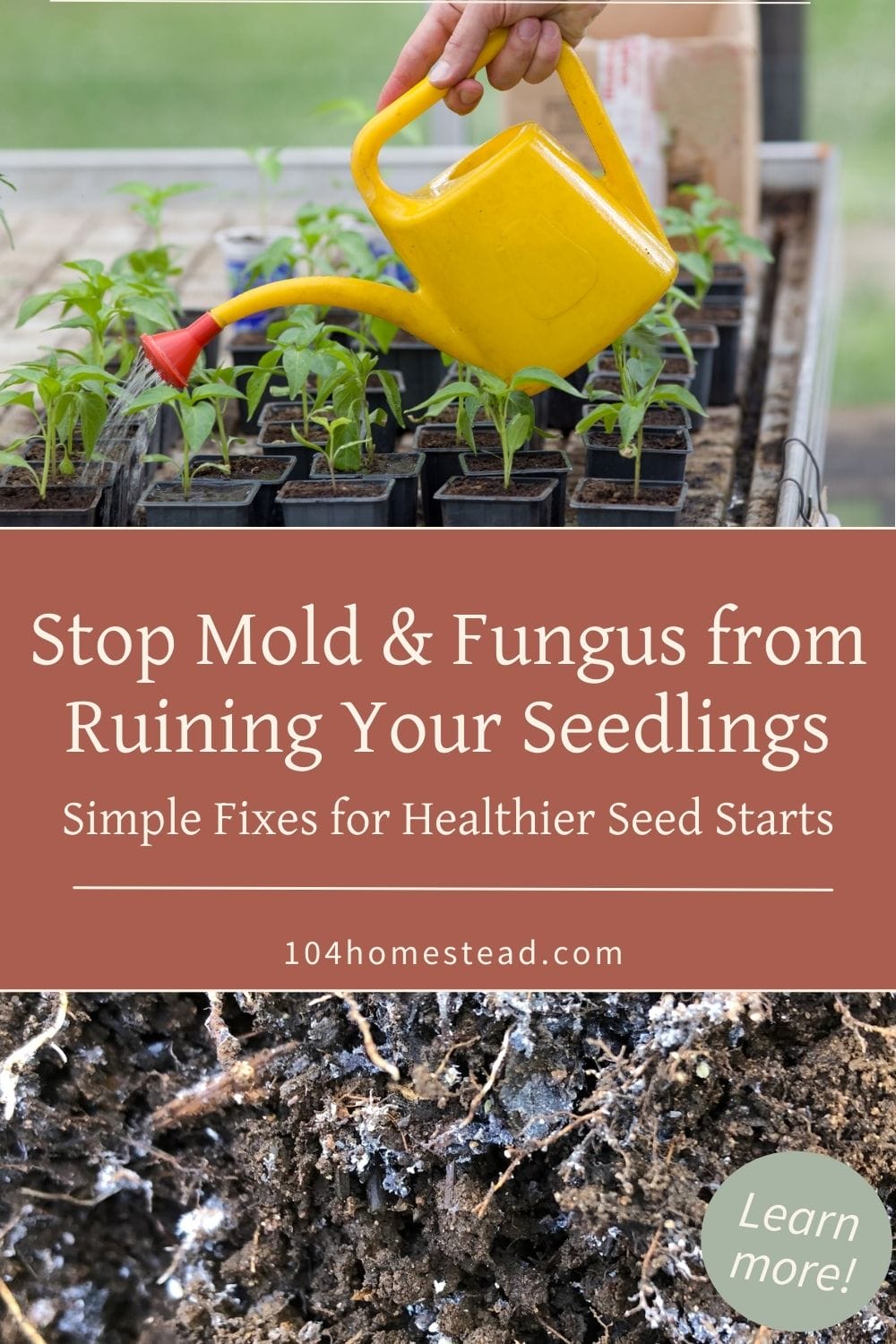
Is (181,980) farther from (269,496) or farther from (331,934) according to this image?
(269,496)

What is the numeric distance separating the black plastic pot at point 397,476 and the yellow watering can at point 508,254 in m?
0.14

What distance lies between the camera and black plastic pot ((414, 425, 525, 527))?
168 centimetres

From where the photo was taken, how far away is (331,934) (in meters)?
1.32

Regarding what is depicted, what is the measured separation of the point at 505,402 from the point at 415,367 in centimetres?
53

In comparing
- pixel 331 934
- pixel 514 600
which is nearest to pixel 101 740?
pixel 331 934

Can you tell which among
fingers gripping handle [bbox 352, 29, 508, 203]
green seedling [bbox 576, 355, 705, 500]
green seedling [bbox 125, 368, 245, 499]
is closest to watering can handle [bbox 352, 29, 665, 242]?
fingers gripping handle [bbox 352, 29, 508, 203]

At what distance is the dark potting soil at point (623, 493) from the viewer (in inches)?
61.7

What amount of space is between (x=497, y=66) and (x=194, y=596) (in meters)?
0.69

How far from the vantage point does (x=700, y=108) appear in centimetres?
256

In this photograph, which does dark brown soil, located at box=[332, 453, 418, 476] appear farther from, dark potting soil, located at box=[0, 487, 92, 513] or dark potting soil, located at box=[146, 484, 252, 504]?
dark potting soil, located at box=[0, 487, 92, 513]

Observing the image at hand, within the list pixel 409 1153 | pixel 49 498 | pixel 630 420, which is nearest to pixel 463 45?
pixel 630 420

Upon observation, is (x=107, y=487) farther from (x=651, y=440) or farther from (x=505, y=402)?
(x=651, y=440)

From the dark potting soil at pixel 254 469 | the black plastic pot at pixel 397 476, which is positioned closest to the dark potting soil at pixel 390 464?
the black plastic pot at pixel 397 476

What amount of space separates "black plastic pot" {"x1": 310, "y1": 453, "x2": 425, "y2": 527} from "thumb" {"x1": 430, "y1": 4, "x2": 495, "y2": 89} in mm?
393
